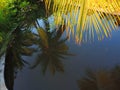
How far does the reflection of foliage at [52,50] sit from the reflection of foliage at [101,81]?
37cm

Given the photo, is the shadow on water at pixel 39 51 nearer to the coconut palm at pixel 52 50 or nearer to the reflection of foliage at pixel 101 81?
the coconut palm at pixel 52 50

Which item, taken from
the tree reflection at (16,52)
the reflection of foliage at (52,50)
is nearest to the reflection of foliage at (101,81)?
the reflection of foliage at (52,50)

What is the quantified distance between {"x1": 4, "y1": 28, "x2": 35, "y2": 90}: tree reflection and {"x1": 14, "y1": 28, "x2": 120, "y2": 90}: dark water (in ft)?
0.27

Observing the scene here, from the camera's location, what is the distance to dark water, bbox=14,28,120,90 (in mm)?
3111

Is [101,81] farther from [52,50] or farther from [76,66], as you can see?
[52,50]

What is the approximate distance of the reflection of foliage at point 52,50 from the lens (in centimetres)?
343

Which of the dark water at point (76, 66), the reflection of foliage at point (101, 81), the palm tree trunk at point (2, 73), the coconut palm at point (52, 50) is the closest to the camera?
the palm tree trunk at point (2, 73)

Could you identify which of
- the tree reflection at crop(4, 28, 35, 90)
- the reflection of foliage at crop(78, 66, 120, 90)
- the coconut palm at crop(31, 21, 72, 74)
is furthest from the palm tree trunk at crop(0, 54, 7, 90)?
the reflection of foliage at crop(78, 66, 120, 90)

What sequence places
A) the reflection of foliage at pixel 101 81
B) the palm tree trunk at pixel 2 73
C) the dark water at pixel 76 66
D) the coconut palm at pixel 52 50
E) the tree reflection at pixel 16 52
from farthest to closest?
the coconut palm at pixel 52 50 → the tree reflection at pixel 16 52 → the dark water at pixel 76 66 → the reflection of foliage at pixel 101 81 → the palm tree trunk at pixel 2 73

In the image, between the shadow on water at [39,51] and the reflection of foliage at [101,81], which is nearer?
the reflection of foliage at [101,81]

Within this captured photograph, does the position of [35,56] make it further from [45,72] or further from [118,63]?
[118,63]

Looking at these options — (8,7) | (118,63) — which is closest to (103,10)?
(118,63)

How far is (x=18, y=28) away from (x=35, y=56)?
2.64 ft

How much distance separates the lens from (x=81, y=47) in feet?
12.1
